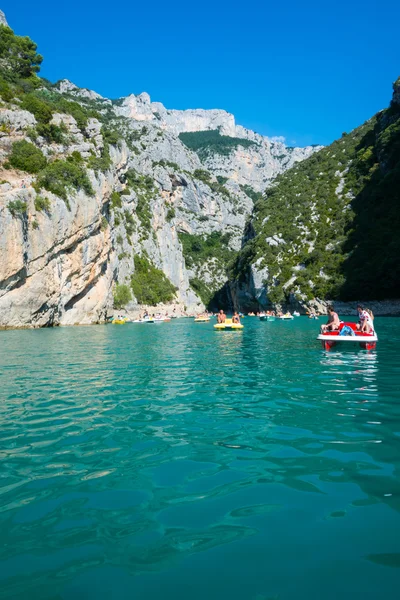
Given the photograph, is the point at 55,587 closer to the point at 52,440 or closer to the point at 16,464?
the point at 16,464

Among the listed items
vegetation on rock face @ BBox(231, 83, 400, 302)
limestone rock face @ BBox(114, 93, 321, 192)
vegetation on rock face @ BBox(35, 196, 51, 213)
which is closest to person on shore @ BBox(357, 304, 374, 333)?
vegetation on rock face @ BBox(35, 196, 51, 213)

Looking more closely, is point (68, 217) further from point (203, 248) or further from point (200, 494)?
point (203, 248)

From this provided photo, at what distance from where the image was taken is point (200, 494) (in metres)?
4.39

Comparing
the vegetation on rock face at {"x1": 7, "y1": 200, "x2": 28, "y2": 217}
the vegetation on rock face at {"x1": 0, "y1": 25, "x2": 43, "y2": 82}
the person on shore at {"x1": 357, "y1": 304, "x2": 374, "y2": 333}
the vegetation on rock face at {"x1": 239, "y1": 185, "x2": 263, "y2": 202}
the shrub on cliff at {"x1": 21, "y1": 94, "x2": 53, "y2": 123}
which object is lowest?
the person on shore at {"x1": 357, "y1": 304, "x2": 374, "y2": 333}

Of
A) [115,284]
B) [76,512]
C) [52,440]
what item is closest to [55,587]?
[76,512]

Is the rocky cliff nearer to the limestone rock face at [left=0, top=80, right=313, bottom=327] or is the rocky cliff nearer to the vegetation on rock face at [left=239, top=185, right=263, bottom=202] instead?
the limestone rock face at [left=0, top=80, right=313, bottom=327]

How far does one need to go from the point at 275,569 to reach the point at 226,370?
10.3 meters

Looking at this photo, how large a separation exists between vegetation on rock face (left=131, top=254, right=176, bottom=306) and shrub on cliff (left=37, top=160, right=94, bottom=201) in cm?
2717

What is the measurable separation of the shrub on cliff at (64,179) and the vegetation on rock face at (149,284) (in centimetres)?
A: 2717

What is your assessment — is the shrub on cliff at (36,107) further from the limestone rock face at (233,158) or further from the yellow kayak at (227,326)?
the limestone rock face at (233,158)

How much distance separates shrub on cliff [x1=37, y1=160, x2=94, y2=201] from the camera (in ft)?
143

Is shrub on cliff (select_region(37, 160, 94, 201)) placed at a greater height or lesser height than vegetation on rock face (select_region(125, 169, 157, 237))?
lesser

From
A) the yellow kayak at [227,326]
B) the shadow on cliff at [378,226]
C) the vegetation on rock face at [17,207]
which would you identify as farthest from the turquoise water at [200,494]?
the shadow on cliff at [378,226]

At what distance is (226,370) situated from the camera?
1335 cm
